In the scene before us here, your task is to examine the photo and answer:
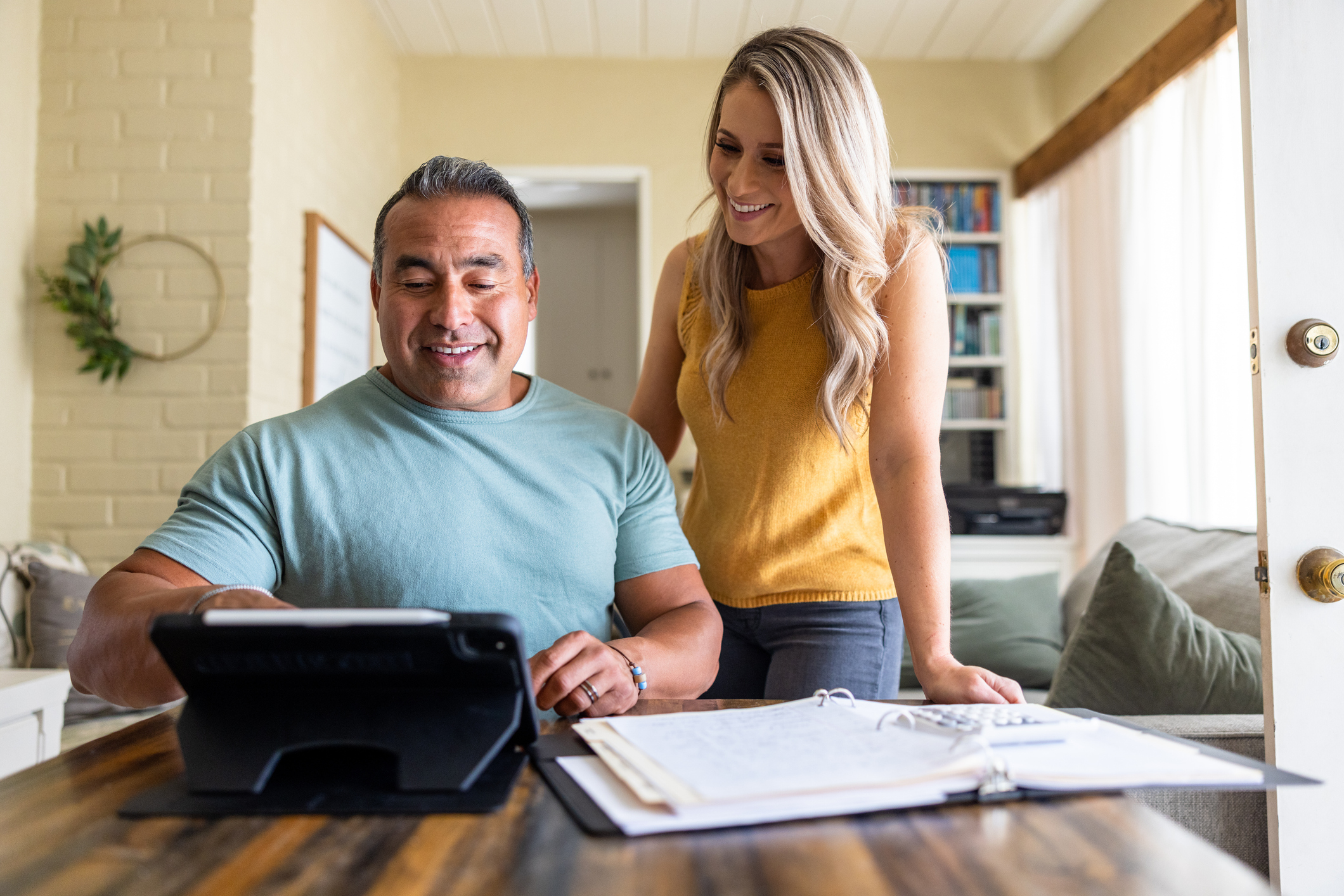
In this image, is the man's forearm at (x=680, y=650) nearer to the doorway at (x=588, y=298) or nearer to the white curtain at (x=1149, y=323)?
the white curtain at (x=1149, y=323)

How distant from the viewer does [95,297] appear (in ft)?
10.00

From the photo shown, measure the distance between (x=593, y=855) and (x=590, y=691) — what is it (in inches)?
14.8

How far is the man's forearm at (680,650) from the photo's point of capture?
3.74ft

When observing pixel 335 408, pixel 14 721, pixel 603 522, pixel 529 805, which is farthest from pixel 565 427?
pixel 14 721

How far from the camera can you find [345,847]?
1.94ft

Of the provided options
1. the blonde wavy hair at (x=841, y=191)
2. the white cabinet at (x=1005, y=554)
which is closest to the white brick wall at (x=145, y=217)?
the blonde wavy hair at (x=841, y=191)

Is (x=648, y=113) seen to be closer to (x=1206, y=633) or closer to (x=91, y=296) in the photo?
(x=91, y=296)

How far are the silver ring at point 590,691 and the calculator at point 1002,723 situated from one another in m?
0.29

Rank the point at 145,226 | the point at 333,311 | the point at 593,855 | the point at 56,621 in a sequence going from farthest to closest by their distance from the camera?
the point at 333,311
the point at 145,226
the point at 56,621
the point at 593,855

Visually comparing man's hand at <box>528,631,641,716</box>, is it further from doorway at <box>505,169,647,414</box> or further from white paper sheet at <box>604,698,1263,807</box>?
doorway at <box>505,169,647,414</box>

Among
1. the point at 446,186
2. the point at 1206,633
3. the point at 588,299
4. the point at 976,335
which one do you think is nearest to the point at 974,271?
the point at 976,335

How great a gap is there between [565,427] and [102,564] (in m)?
2.41

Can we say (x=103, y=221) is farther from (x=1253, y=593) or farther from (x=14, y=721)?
(x=1253, y=593)

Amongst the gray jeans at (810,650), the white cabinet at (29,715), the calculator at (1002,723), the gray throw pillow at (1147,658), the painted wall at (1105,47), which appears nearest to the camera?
the calculator at (1002,723)
